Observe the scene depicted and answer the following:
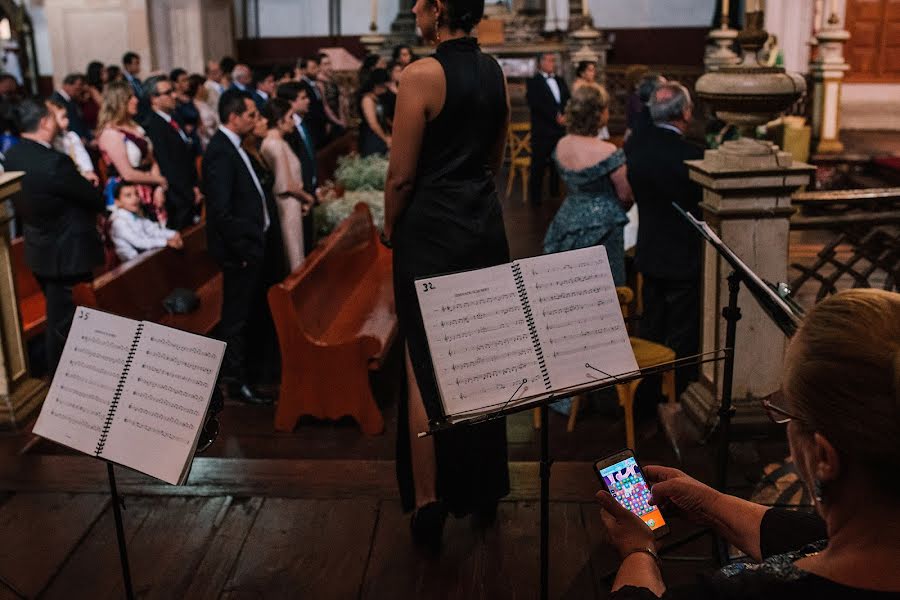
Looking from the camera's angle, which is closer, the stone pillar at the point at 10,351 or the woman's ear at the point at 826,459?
the woman's ear at the point at 826,459

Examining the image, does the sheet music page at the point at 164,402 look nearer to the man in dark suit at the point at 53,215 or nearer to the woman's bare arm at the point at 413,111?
the woman's bare arm at the point at 413,111

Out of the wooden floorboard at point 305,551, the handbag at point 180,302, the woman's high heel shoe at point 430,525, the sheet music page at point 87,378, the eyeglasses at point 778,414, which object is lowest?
the wooden floorboard at point 305,551

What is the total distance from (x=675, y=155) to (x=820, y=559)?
3299mm

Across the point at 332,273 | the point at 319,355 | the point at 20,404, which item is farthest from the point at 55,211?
the point at 319,355

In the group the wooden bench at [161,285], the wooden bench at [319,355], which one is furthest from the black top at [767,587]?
the wooden bench at [161,285]

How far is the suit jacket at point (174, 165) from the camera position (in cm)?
799

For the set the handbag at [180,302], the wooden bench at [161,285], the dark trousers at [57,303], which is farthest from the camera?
the handbag at [180,302]

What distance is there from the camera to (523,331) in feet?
7.82

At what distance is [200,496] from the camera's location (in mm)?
3775

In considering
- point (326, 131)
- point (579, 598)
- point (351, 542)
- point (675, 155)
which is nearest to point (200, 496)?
point (351, 542)

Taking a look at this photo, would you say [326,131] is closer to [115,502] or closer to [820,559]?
[115,502]

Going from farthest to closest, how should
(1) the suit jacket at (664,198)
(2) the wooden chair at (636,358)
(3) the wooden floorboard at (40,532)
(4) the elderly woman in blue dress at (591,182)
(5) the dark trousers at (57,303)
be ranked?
(5) the dark trousers at (57,303), (4) the elderly woman in blue dress at (591,182), (1) the suit jacket at (664,198), (2) the wooden chair at (636,358), (3) the wooden floorboard at (40,532)

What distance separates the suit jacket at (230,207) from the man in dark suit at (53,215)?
27.1 inches

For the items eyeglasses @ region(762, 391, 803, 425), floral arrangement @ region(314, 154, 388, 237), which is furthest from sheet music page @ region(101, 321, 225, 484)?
floral arrangement @ region(314, 154, 388, 237)
